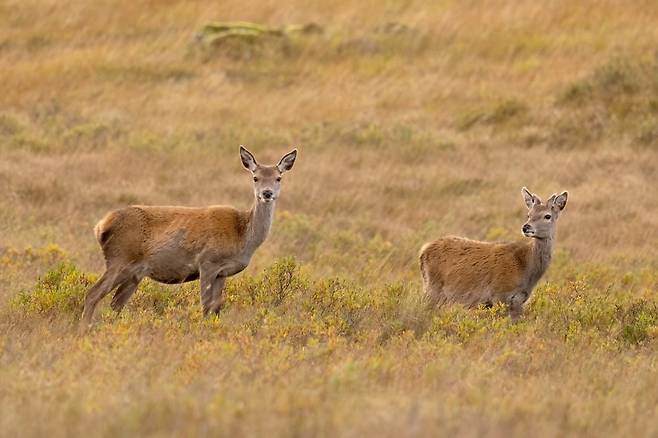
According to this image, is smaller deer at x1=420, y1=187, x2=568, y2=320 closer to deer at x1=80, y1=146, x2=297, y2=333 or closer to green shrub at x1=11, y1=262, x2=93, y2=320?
deer at x1=80, y1=146, x2=297, y2=333

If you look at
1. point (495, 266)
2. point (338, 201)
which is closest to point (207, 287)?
point (495, 266)

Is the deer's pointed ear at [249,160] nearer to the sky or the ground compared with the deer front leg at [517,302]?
nearer to the sky

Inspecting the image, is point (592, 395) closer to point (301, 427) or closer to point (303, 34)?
point (301, 427)

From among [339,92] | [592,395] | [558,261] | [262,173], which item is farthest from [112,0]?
[592,395]

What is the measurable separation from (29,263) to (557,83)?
1747 centimetres

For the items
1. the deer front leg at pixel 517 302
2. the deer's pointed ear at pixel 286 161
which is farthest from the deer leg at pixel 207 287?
the deer front leg at pixel 517 302

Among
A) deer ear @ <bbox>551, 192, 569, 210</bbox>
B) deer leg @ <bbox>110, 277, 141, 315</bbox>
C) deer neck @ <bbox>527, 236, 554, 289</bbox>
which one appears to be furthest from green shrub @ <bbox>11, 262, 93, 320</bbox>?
deer ear @ <bbox>551, 192, 569, 210</bbox>

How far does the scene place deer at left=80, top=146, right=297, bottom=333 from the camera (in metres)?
10.7

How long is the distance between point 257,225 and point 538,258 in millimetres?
2785

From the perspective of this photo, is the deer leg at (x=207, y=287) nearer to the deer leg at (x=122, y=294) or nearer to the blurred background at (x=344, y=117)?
the deer leg at (x=122, y=294)

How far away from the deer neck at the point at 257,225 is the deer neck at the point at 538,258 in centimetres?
259

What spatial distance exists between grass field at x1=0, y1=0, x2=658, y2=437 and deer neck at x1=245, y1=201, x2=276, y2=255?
615mm

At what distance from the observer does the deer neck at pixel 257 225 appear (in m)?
11.1

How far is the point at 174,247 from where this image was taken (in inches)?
426
